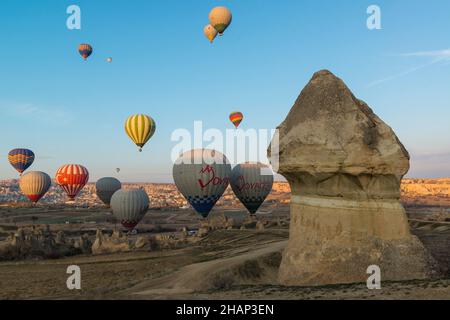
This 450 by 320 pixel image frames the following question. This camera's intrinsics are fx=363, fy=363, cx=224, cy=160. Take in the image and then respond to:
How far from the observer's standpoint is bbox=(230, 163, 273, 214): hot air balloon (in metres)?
57.7

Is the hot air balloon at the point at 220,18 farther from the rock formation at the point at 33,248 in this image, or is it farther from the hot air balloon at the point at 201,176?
the rock formation at the point at 33,248

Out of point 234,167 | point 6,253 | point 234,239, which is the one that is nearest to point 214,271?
point 234,239

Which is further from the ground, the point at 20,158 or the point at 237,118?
the point at 237,118

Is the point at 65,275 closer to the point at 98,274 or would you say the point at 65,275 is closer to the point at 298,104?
the point at 98,274

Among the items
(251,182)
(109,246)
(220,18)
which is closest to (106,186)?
(251,182)

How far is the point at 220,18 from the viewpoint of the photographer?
188 feet

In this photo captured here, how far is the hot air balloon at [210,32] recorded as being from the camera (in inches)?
2415

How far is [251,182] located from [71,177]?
4778 centimetres

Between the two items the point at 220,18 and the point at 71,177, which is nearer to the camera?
the point at 220,18

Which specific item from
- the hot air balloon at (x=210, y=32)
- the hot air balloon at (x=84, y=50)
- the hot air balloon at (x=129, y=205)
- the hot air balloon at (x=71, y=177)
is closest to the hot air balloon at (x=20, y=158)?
the hot air balloon at (x=71, y=177)

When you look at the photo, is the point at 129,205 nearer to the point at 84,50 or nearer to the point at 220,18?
the point at 220,18

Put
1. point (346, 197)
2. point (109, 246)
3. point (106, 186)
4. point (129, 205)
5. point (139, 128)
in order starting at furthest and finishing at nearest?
point (106, 186) → point (139, 128) → point (129, 205) → point (109, 246) → point (346, 197)

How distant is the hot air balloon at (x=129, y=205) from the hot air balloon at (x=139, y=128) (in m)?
12.2
